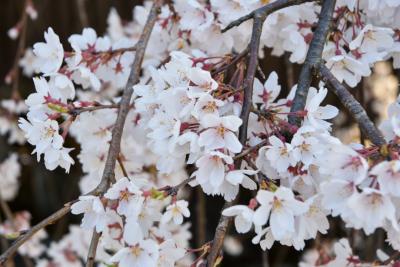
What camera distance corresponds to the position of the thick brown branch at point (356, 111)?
0.94 metres

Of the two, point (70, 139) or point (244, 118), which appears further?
point (70, 139)

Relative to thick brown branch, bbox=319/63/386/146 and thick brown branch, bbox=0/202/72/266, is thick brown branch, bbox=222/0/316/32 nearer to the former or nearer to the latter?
thick brown branch, bbox=319/63/386/146

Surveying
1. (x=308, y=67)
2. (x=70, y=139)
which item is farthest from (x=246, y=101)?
(x=70, y=139)

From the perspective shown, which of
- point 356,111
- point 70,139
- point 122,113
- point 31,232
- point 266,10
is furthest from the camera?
point 70,139

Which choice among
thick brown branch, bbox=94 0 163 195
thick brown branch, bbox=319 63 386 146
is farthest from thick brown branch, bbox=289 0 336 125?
thick brown branch, bbox=94 0 163 195

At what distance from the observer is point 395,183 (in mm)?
862

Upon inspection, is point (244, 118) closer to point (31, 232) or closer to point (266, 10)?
point (266, 10)

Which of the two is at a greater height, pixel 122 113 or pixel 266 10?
pixel 266 10

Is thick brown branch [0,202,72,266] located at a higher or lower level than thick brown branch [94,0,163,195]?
lower

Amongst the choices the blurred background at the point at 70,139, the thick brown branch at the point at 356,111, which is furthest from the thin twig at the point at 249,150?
the blurred background at the point at 70,139


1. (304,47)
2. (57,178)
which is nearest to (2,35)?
(57,178)

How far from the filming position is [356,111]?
99 centimetres

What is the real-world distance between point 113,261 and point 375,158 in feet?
1.42

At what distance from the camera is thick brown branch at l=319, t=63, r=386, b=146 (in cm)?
94
